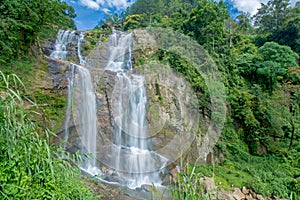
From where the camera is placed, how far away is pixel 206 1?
11.9 meters

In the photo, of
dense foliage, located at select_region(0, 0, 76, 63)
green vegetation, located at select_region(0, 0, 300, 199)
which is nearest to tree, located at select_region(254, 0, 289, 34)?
green vegetation, located at select_region(0, 0, 300, 199)

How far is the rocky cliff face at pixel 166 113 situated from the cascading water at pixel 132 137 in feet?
0.72

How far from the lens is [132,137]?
7695 millimetres

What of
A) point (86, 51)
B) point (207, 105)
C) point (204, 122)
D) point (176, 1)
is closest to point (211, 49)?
point (207, 105)

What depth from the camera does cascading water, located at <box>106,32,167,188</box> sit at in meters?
7.07

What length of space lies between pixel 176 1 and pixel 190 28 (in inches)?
453

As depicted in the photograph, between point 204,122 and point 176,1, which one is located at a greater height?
point 176,1

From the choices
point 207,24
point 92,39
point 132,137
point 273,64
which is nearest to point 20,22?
point 132,137

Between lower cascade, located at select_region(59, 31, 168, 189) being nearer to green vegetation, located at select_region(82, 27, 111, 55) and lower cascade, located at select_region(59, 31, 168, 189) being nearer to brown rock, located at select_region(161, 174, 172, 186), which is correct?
brown rock, located at select_region(161, 174, 172, 186)

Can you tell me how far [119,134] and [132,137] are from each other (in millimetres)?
459

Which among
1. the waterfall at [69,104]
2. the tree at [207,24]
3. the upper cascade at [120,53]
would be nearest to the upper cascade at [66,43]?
the upper cascade at [120,53]

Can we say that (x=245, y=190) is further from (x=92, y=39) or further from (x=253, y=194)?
(x=92, y=39)

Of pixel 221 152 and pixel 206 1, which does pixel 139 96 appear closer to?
pixel 221 152

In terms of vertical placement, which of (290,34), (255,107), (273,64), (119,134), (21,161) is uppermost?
(290,34)
